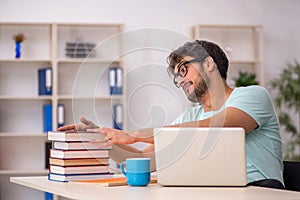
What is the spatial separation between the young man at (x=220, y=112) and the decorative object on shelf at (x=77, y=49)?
9.71 ft

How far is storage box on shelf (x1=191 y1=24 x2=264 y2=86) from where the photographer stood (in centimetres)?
579

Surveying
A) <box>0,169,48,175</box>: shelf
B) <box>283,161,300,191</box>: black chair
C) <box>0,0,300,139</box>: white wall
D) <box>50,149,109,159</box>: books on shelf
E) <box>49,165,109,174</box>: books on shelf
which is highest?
<box>0,0,300,139</box>: white wall

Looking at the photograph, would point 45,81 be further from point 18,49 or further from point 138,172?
point 138,172

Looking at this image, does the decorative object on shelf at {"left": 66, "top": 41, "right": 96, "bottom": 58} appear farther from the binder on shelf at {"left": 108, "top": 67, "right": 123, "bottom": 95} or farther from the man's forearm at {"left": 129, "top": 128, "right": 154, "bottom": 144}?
the man's forearm at {"left": 129, "top": 128, "right": 154, "bottom": 144}

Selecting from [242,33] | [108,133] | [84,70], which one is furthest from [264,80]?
[108,133]

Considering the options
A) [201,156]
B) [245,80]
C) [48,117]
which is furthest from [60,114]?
[201,156]

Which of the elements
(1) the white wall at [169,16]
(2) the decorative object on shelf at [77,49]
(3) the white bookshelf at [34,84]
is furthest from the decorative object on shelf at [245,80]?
(2) the decorative object on shelf at [77,49]

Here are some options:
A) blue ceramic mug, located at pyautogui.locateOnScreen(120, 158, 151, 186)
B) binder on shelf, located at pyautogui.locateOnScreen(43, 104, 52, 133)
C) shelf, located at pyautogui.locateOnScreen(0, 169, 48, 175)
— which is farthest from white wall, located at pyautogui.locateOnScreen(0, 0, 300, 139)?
blue ceramic mug, located at pyautogui.locateOnScreen(120, 158, 151, 186)

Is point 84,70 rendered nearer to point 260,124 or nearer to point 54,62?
point 54,62

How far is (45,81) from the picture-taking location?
525 centimetres

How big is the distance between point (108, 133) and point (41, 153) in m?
3.47

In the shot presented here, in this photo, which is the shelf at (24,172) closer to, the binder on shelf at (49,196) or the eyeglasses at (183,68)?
the binder on shelf at (49,196)

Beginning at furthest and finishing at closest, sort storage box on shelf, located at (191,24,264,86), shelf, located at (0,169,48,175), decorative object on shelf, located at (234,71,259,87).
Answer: storage box on shelf, located at (191,24,264,86) → decorative object on shelf, located at (234,71,259,87) → shelf, located at (0,169,48,175)

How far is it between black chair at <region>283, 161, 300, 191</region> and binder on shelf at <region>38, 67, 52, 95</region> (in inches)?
129
